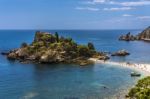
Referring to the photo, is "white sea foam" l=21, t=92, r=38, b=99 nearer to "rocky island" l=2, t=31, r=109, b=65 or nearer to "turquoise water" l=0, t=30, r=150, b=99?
"turquoise water" l=0, t=30, r=150, b=99

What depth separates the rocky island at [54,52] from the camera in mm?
149375

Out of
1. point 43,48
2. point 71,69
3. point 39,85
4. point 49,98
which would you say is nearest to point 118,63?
point 71,69

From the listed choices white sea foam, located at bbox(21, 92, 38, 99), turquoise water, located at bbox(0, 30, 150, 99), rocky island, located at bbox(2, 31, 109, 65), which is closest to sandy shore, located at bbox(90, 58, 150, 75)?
turquoise water, located at bbox(0, 30, 150, 99)

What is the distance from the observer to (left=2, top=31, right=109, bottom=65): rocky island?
149m

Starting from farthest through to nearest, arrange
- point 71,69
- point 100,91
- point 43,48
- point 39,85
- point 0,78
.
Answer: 1. point 43,48
2. point 71,69
3. point 0,78
4. point 39,85
5. point 100,91

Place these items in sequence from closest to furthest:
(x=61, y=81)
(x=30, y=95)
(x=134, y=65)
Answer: (x=30, y=95), (x=61, y=81), (x=134, y=65)

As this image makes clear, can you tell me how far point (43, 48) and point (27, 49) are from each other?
9.86 m

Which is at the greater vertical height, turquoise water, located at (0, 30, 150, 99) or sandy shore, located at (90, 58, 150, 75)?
sandy shore, located at (90, 58, 150, 75)

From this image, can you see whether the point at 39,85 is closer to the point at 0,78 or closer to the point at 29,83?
the point at 29,83

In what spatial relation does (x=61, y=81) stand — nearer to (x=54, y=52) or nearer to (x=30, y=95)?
(x=30, y=95)

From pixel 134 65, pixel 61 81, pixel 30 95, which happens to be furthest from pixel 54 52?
pixel 30 95

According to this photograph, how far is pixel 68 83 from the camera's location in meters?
107

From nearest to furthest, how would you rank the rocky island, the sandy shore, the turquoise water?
the turquoise water, the sandy shore, the rocky island

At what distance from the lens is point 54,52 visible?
150 meters
